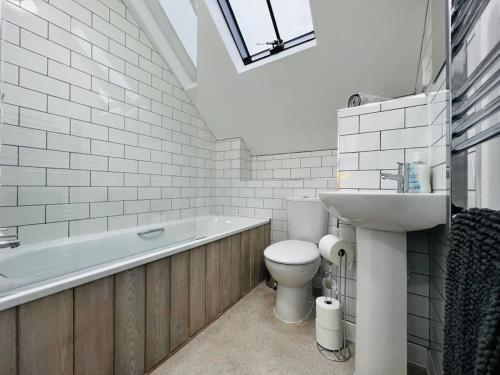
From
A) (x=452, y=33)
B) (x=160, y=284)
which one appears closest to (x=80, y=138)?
(x=160, y=284)

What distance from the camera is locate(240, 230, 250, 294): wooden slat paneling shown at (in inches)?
75.4

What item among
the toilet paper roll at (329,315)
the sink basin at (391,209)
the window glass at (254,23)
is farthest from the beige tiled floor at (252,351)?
the window glass at (254,23)

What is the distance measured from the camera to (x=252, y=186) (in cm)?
255

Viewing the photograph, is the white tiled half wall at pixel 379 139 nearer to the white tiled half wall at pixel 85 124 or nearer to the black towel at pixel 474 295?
the black towel at pixel 474 295

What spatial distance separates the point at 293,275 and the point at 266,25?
7.03 ft

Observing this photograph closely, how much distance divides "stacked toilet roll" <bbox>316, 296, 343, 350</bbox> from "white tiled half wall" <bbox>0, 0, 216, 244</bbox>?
162cm

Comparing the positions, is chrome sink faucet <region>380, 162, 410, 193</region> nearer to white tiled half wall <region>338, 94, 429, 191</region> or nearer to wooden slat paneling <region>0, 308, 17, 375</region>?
white tiled half wall <region>338, 94, 429, 191</region>

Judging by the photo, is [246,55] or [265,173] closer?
[246,55]

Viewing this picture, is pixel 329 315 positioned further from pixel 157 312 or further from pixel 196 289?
pixel 157 312

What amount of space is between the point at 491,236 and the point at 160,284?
131cm

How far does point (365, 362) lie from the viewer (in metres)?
1.02

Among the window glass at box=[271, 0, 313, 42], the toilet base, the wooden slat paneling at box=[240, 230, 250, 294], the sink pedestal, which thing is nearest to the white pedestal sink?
the sink pedestal

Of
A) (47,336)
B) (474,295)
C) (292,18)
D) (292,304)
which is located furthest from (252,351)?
(292,18)

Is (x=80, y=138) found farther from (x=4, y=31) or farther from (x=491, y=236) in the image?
(x=491, y=236)
